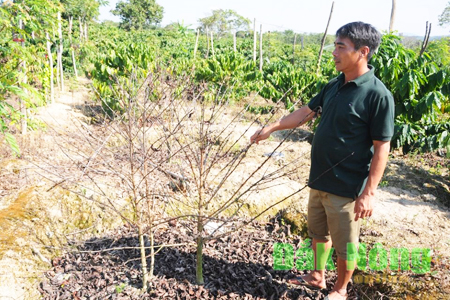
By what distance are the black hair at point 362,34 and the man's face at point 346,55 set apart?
0.02 metres

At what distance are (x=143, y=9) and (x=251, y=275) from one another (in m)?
48.6

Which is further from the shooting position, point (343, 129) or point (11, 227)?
point (11, 227)

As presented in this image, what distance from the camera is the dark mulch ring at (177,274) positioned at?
2.42 meters

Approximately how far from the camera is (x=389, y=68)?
4.71 m

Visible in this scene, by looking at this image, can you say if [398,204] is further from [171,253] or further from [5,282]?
[5,282]

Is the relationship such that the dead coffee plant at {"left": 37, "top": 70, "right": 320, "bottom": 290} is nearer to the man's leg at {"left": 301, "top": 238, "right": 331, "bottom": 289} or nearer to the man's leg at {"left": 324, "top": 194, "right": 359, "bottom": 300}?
the man's leg at {"left": 324, "top": 194, "right": 359, "bottom": 300}

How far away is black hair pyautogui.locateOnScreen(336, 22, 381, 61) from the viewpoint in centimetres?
183

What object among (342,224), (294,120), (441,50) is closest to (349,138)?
(294,120)

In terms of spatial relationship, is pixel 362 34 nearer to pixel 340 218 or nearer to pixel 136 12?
pixel 340 218

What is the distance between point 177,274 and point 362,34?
209cm

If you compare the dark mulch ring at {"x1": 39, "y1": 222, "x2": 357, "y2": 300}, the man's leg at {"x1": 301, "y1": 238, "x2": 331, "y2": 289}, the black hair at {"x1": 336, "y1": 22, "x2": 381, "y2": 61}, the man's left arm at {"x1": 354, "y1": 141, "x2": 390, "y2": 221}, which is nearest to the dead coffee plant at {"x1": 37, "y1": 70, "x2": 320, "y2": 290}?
the dark mulch ring at {"x1": 39, "y1": 222, "x2": 357, "y2": 300}

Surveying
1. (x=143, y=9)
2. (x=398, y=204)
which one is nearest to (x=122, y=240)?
(x=398, y=204)

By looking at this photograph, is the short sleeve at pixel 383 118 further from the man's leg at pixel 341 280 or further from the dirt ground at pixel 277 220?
the man's leg at pixel 341 280

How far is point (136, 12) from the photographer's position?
43688mm
